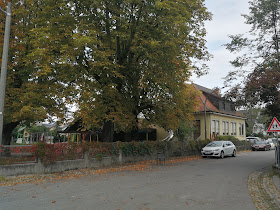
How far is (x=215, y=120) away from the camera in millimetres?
36969

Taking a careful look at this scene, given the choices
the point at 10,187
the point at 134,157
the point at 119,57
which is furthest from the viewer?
the point at 134,157

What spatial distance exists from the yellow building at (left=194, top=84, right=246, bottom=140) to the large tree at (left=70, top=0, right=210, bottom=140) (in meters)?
16.9

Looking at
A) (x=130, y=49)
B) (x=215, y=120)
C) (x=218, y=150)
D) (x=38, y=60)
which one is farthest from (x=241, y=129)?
(x=38, y=60)

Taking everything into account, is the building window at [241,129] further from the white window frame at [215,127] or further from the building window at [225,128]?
the white window frame at [215,127]

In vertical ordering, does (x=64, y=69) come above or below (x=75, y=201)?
above

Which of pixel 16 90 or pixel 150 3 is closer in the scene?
pixel 150 3

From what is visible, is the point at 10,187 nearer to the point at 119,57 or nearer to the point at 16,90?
the point at 16,90

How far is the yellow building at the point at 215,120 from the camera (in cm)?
3544

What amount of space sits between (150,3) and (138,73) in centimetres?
469

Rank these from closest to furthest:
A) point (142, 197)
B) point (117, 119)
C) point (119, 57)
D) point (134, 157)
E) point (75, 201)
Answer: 1. point (75, 201)
2. point (142, 197)
3. point (117, 119)
4. point (119, 57)
5. point (134, 157)

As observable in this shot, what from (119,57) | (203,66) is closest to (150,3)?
(119,57)

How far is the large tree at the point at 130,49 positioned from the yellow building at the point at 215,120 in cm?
1691

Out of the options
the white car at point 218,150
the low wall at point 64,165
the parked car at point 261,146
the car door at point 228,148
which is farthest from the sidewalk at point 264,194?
the parked car at point 261,146

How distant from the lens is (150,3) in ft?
47.6
